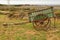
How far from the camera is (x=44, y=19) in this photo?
10125 mm

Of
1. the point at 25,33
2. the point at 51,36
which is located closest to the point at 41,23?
the point at 25,33

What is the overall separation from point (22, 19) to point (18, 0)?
8.08 feet

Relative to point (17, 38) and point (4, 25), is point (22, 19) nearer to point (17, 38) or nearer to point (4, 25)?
point (4, 25)

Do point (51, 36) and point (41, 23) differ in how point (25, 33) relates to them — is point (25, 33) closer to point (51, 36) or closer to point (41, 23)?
point (41, 23)

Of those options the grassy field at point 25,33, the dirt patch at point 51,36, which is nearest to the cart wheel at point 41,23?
the grassy field at point 25,33

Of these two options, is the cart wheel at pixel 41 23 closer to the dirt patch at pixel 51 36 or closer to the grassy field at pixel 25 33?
the grassy field at pixel 25 33

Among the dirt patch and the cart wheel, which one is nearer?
the dirt patch

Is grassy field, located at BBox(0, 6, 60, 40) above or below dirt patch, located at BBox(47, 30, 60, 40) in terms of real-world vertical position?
above

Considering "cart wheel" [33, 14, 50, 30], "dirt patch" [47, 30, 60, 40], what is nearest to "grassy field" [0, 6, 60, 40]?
"dirt patch" [47, 30, 60, 40]

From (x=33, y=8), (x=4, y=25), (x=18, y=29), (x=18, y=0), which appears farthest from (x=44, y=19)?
(x=18, y=0)

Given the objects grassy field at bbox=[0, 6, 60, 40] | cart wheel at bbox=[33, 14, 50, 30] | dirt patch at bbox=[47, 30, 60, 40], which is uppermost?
cart wheel at bbox=[33, 14, 50, 30]

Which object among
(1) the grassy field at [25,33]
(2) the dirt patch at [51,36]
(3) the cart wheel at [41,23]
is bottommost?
(2) the dirt patch at [51,36]

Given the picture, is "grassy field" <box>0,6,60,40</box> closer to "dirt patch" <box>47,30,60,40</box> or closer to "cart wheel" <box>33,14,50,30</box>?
"dirt patch" <box>47,30,60,40</box>

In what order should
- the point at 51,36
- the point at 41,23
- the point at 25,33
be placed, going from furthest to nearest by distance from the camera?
the point at 41,23 < the point at 25,33 < the point at 51,36
